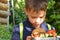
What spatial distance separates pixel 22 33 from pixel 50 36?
317 mm

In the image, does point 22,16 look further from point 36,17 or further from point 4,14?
point 4,14

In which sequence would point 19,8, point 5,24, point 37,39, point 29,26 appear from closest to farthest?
1. point 37,39
2. point 29,26
3. point 19,8
4. point 5,24

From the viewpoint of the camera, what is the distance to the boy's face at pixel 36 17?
2812 millimetres

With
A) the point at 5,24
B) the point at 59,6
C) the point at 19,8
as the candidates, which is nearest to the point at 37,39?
the point at 19,8

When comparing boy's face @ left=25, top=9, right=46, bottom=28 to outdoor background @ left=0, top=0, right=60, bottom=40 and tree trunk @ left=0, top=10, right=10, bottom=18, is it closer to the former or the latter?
outdoor background @ left=0, top=0, right=60, bottom=40

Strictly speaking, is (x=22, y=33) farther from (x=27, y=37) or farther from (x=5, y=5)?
(x=5, y=5)

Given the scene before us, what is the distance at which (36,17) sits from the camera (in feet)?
9.23

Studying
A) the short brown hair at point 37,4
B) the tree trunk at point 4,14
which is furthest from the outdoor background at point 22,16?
the short brown hair at point 37,4

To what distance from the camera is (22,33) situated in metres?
2.80

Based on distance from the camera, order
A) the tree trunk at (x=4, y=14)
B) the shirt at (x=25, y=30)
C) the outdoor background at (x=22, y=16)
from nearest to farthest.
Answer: the shirt at (x=25, y=30) < the outdoor background at (x=22, y=16) < the tree trunk at (x=4, y=14)

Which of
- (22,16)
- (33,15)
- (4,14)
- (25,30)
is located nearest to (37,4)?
(33,15)

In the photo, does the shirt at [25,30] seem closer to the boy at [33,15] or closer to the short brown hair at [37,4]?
the boy at [33,15]

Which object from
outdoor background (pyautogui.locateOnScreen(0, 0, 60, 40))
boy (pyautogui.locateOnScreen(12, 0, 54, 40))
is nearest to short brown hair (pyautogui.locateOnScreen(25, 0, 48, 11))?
boy (pyautogui.locateOnScreen(12, 0, 54, 40))

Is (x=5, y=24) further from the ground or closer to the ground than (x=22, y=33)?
closer to the ground
